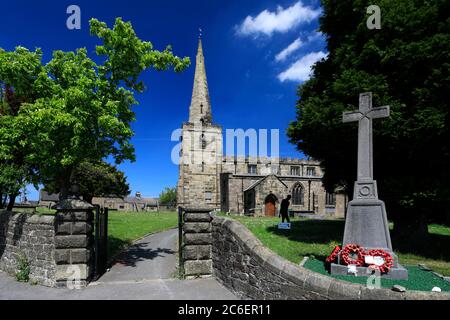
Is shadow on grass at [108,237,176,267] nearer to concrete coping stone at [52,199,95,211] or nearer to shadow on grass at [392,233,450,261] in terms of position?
concrete coping stone at [52,199,95,211]

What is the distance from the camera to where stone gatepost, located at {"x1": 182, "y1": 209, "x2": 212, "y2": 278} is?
9062 millimetres

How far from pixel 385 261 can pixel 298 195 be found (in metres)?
39.0

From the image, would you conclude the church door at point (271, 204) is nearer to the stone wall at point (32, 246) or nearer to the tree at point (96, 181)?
the tree at point (96, 181)

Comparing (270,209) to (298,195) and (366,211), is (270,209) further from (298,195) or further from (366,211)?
(366,211)

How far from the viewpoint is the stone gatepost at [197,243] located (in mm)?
9062

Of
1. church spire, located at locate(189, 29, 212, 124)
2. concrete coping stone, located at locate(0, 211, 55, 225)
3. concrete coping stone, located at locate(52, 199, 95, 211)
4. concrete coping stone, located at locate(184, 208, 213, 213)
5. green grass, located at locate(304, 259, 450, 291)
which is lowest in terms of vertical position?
green grass, located at locate(304, 259, 450, 291)

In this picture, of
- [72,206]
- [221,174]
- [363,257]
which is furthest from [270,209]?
[72,206]

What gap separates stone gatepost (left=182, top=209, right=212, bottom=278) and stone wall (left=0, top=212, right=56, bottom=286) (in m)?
3.65

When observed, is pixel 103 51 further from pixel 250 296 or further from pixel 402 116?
pixel 402 116

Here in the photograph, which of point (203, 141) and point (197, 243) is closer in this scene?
point (197, 243)

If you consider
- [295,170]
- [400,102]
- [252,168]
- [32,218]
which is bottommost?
[32,218]

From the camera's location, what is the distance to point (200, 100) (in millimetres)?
49344
